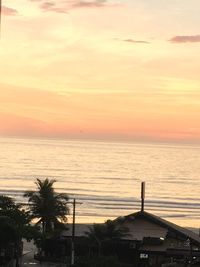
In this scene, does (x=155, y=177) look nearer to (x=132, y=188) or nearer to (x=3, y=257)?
(x=132, y=188)

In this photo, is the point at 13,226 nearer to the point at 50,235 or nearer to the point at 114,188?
the point at 50,235

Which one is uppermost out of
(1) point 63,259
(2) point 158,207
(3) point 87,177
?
(3) point 87,177

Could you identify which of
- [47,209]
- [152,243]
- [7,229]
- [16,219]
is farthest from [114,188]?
[7,229]

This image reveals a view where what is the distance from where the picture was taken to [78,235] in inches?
1961

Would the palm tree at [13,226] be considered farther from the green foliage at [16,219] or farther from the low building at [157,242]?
the low building at [157,242]

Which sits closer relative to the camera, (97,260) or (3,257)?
(97,260)

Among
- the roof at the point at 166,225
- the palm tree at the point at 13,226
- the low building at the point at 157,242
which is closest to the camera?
the palm tree at the point at 13,226

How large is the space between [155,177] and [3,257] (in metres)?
122

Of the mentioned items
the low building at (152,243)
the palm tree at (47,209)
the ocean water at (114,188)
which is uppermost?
the ocean water at (114,188)

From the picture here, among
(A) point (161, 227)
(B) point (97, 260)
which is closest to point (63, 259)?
(A) point (161, 227)

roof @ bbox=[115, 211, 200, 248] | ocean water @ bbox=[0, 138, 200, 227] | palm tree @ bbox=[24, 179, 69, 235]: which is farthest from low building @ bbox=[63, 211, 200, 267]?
ocean water @ bbox=[0, 138, 200, 227]

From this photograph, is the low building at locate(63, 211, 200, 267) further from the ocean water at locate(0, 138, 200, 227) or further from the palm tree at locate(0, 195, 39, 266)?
the ocean water at locate(0, 138, 200, 227)

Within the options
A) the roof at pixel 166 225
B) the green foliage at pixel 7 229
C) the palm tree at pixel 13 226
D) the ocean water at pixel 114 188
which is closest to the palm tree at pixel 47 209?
the roof at pixel 166 225

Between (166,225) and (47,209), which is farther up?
(47,209)
